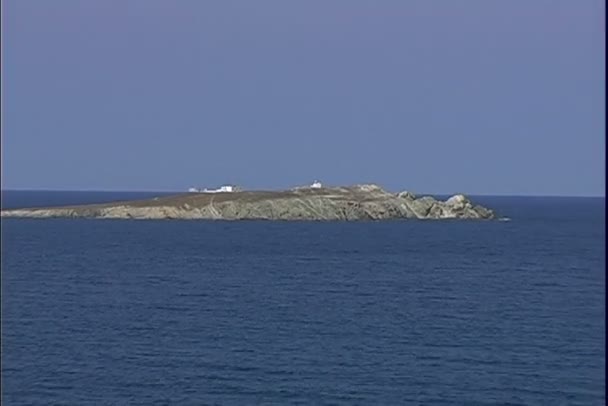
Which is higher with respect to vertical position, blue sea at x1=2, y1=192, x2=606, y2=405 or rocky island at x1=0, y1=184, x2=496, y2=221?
rocky island at x1=0, y1=184, x2=496, y2=221

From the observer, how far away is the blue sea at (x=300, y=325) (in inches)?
1591

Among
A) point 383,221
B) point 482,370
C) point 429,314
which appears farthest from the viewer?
point 383,221

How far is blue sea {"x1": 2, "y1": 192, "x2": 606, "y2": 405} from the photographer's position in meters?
40.4

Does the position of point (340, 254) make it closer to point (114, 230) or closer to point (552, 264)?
point (552, 264)

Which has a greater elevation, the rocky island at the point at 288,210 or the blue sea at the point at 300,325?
the rocky island at the point at 288,210

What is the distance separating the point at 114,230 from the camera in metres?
159

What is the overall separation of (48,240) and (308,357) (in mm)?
92710

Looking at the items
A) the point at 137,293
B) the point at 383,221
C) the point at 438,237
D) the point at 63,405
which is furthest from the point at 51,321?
the point at 383,221

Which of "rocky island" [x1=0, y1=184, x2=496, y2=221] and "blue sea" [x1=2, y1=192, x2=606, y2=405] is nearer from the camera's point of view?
"blue sea" [x1=2, y1=192, x2=606, y2=405]

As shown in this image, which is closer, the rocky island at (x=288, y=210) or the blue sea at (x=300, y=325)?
the blue sea at (x=300, y=325)

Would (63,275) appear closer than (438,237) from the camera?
Yes

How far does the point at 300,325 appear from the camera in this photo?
5897cm

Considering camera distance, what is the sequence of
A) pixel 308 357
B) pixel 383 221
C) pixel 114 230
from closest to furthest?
pixel 308 357
pixel 114 230
pixel 383 221

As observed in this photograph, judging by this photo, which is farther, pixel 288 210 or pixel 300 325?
pixel 288 210
